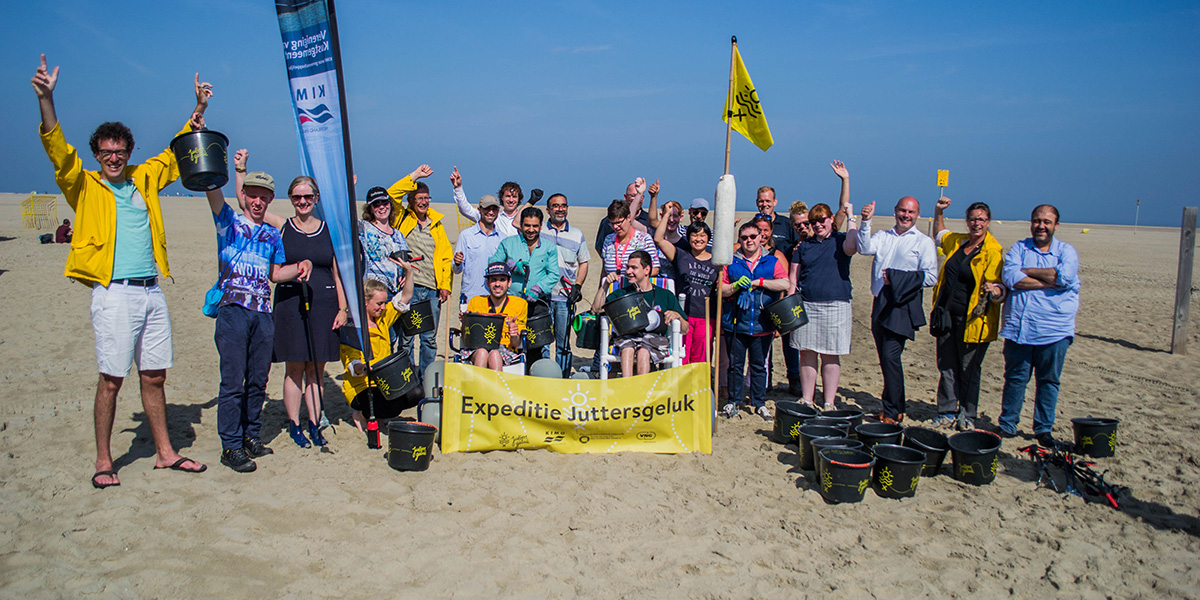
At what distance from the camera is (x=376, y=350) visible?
6188 millimetres

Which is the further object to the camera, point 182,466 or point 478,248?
point 478,248

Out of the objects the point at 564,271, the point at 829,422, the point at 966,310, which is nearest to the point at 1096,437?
the point at 966,310

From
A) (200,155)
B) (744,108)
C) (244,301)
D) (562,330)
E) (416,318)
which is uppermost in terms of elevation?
(744,108)

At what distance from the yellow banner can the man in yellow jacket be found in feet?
4.98

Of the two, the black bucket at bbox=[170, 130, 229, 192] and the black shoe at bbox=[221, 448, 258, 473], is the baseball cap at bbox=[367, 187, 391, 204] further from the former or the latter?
the black shoe at bbox=[221, 448, 258, 473]

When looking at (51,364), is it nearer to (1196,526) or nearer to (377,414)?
(377,414)

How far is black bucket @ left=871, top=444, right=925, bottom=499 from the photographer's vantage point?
16.2 ft

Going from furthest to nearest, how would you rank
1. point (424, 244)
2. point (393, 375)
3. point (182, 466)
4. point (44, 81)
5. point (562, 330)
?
point (562, 330) → point (424, 244) → point (393, 375) → point (182, 466) → point (44, 81)

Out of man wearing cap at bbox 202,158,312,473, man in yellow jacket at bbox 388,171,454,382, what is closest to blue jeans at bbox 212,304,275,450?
man wearing cap at bbox 202,158,312,473

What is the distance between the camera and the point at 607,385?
18.8 feet

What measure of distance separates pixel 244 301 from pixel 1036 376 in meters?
6.63

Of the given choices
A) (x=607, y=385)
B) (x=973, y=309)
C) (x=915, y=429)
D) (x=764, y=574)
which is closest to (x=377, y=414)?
(x=607, y=385)

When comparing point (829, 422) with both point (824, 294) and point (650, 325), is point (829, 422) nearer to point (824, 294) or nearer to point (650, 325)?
point (824, 294)

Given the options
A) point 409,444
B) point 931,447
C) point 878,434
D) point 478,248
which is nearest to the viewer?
point 409,444
